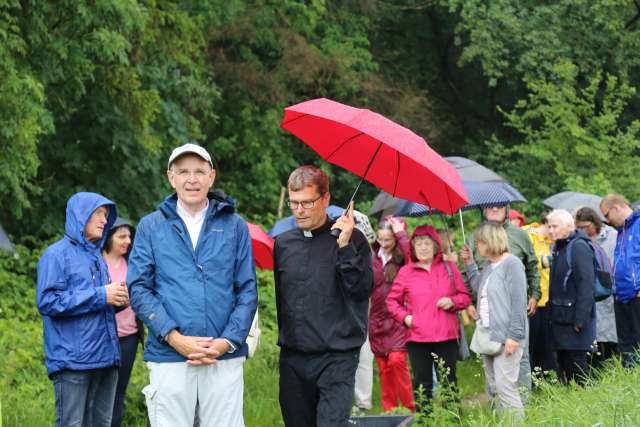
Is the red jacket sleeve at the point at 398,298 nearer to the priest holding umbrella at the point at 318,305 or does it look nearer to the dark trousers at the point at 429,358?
the dark trousers at the point at 429,358

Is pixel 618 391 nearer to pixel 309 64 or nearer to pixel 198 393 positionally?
pixel 198 393

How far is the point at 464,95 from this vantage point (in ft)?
88.2

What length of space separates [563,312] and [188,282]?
15.4ft

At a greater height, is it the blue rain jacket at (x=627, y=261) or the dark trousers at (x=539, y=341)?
the blue rain jacket at (x=627, y=261)

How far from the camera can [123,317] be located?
25.4ft

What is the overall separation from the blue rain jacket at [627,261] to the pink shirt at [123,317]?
4.71m

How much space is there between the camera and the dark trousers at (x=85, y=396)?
6.41 metres

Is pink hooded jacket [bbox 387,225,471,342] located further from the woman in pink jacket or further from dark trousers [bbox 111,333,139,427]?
dark trousers [bbox 111,333,139,427]

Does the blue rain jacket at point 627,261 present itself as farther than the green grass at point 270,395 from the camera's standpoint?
Yes

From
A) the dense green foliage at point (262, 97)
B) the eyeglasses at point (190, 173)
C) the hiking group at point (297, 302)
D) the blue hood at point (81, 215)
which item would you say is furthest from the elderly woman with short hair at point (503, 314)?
the eyeglasses at point (190, 173)

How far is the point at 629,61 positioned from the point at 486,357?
1634 centimetres

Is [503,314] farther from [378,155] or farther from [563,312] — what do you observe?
[378,155]

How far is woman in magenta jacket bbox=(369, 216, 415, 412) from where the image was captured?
9.31m

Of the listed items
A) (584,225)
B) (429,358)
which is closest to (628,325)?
(584,225)
